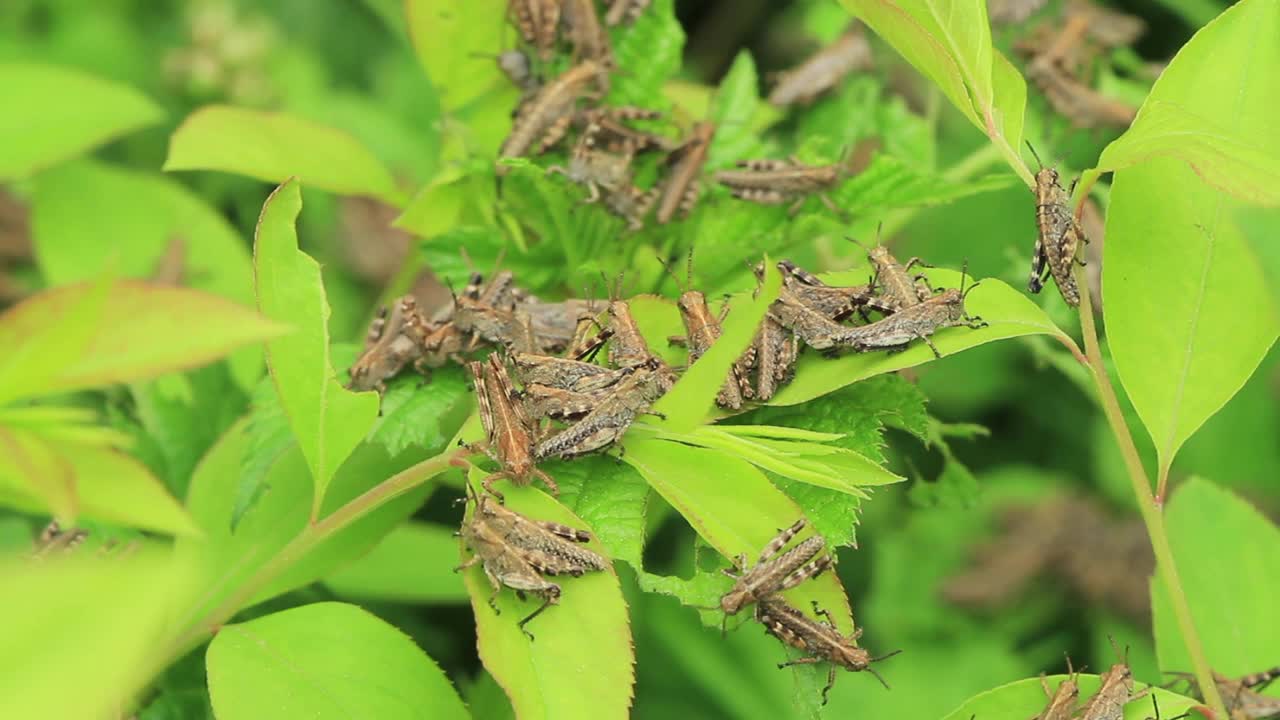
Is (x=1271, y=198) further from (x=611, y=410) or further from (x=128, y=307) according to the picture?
(x=128, y=307)

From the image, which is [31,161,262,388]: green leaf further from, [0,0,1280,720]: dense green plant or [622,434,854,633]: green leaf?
[622,434,854,633]: green leaf

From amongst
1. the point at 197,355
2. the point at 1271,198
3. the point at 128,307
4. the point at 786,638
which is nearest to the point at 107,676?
the point at 197,355

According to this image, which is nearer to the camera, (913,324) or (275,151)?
(913,324)

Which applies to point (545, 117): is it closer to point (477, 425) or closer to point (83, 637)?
point (477, 425)

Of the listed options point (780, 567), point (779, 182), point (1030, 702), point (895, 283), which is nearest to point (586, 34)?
point (779, 182)

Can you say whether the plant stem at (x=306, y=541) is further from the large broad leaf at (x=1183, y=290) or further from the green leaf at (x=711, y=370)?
the large broad leaf at (x=1183, y=290)
